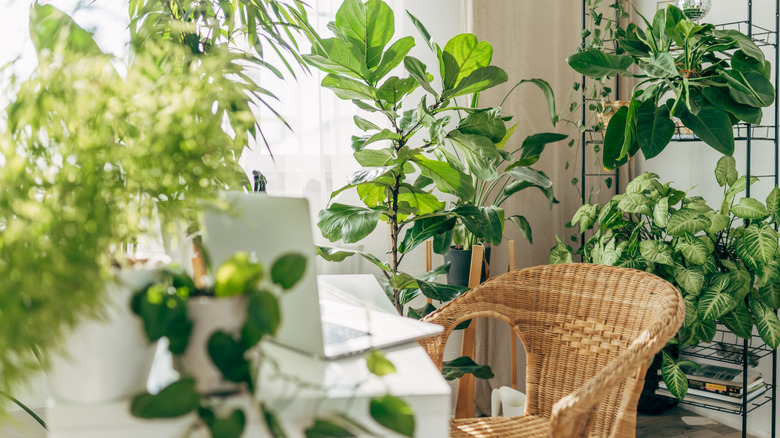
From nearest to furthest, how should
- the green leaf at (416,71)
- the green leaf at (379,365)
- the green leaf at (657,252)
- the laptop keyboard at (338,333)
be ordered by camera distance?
the green leaf at (379,365) → the laptop keyboard at (338,333) → the green leaf at (416,71) → the green leaf at (657,252)

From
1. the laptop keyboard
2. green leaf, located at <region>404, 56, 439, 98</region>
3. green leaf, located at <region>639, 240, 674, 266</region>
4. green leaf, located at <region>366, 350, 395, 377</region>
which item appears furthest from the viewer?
green leaf, located at <region>639, 240, 674, 266</region>

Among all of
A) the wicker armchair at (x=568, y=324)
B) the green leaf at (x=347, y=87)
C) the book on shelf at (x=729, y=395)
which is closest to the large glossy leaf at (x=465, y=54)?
the green leaf at (x=347, y=87)

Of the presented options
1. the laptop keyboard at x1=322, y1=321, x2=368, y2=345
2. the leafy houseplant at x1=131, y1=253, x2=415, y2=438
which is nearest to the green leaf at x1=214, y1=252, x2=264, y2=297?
the leafy houseplant at x1=131, y1=253, x2=415, y2=438

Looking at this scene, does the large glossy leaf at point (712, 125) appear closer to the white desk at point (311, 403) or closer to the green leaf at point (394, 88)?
the green leaf at point (394, 88)

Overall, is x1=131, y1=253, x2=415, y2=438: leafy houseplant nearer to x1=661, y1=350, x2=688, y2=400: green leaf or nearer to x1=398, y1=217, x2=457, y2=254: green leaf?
x1=398, y1=217, x2=457, y2=254: green leaf

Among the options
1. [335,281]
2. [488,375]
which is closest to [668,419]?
[488,375]

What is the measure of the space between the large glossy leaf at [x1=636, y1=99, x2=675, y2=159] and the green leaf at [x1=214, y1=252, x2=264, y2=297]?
178 centimetres

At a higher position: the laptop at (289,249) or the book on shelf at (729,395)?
the laptop at (289,249)

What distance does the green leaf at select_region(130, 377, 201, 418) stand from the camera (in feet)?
1.67

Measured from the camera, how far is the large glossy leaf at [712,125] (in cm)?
195

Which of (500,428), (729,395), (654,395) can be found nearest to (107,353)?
(500,428)

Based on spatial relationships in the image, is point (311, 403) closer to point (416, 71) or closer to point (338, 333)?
point (338, 333)

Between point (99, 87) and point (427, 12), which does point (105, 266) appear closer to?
point (99, 87)

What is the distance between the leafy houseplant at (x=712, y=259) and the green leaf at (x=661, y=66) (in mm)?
445
